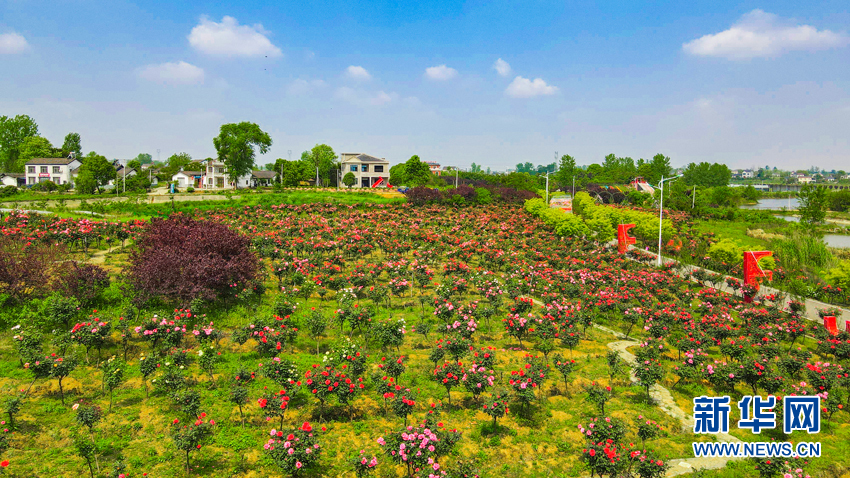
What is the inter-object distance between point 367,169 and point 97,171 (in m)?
41.3

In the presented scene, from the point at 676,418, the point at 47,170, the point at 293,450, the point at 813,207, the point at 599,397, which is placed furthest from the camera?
the point at 47,170

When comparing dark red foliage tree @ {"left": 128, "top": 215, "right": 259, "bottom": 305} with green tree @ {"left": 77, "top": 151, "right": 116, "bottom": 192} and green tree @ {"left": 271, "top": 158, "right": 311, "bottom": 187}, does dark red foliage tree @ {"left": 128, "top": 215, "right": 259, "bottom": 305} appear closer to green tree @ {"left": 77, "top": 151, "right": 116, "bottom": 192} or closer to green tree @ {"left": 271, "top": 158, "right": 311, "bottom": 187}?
green tree @ {"left": 77, "top": 151, "right": 116, "bottom": 192}

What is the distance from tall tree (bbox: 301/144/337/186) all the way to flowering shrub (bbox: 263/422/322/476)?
70.1m

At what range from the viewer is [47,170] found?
7088 cm

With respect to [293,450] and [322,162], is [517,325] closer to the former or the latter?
[293,450]

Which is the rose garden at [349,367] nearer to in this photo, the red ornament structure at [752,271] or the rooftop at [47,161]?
the red ornament structure at [752,271]

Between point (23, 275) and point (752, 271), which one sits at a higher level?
point (23, 275)

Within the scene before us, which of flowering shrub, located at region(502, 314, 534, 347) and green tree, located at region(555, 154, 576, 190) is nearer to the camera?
flowering shrub, located at region(502, 314, 534, 347)

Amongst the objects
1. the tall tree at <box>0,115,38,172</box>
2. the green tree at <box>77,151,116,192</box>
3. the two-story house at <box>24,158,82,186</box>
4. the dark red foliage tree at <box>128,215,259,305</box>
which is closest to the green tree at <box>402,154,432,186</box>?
the green tree at <box>77,151,116,192</box>

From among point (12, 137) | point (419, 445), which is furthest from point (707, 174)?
point (12, 137)

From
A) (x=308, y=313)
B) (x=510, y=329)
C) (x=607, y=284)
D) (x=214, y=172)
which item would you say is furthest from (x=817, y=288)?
(x=214, y=172)

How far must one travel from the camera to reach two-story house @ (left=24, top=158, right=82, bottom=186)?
70.6m

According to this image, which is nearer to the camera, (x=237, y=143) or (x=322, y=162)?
(x=237, y=143)

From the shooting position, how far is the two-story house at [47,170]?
70.6 metres
